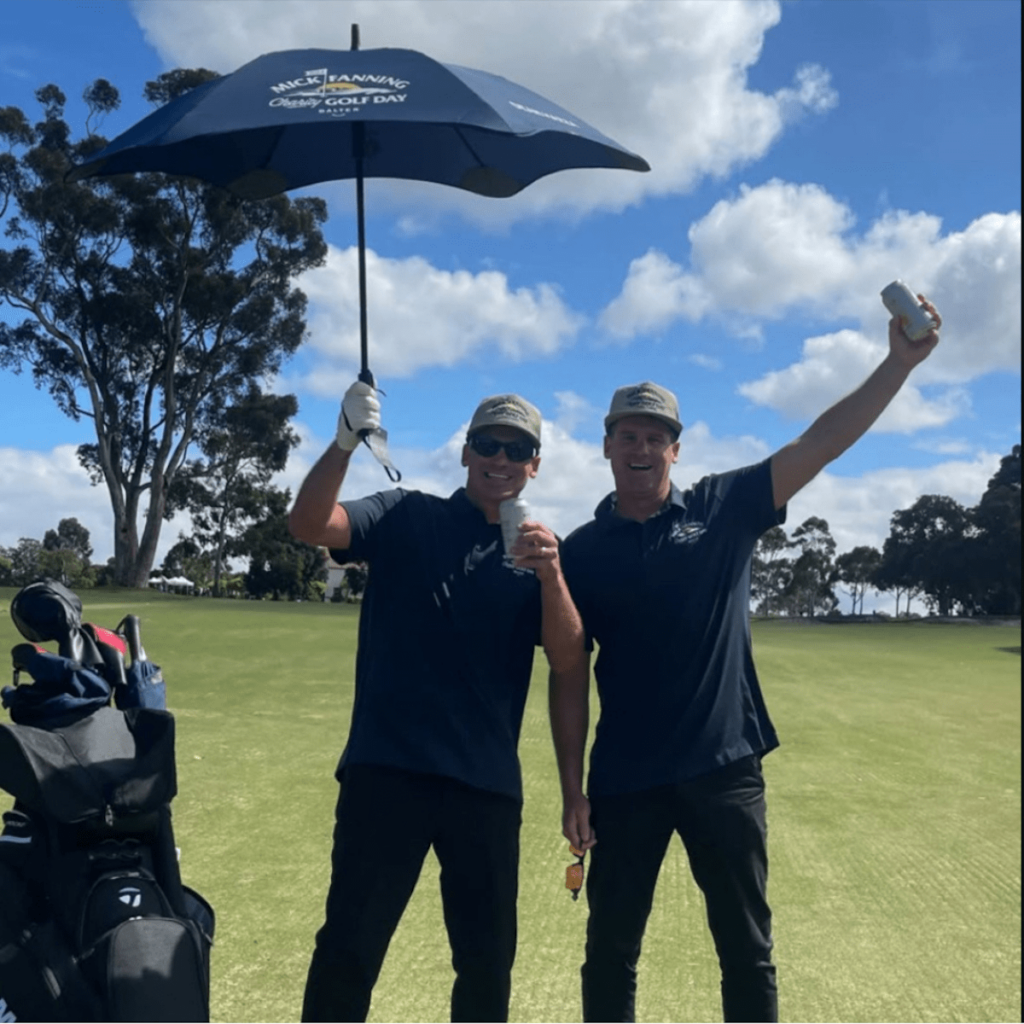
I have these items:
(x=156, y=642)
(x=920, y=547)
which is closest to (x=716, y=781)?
(x=156, y=642)

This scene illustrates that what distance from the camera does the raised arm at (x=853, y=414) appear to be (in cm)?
335

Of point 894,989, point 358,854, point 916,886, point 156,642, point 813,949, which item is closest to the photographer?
point 358,854

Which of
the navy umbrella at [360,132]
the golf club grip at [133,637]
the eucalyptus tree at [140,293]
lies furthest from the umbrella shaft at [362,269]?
the eucalyptus tree at [140,293]

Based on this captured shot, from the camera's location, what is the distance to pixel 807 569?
68812 mm

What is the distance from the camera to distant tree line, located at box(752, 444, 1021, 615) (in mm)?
57812

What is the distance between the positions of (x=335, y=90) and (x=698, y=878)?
102 inches

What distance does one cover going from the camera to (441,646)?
318 cm

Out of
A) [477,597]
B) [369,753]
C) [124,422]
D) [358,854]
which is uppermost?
[124,422]

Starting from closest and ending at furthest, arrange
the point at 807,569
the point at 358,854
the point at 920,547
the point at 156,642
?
the point at 358,854, the point at 156,642, the point at 920,547, the point at 807,569

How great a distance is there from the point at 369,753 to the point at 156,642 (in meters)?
13.2

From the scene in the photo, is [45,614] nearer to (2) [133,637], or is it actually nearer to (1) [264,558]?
(2) [133,637]

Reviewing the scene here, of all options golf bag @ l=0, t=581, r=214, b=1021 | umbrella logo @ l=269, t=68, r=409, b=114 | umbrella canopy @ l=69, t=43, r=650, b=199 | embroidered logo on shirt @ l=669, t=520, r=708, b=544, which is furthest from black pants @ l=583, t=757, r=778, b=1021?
umbrella logo @ l=269, t=68, r=409, b=114

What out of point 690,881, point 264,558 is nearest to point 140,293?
point 264,558

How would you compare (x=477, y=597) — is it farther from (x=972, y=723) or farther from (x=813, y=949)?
(x=972, y=723)
